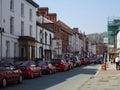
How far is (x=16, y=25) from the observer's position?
4906cm

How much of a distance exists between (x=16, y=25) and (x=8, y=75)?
26.9 metres

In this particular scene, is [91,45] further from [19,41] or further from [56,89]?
[56,89]

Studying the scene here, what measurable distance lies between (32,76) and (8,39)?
53.3 ft

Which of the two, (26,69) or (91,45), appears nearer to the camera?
(26,69)

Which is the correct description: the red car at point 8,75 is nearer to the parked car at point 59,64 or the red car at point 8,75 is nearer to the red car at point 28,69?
the red car at point 28,69

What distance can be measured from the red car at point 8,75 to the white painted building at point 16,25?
62.8ft

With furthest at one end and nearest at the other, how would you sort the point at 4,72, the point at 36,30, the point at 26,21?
the point at 36,30 < the point at 26,21 < the point at 4,72

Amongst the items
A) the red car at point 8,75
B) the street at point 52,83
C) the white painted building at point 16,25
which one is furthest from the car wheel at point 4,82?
the white painted building at point 16,25

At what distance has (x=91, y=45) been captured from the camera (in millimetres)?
187500

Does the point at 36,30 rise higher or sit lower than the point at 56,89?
higher

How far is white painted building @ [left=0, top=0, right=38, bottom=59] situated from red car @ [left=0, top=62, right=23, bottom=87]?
754 inches

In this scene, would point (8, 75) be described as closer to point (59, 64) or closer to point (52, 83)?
point (52, 83)

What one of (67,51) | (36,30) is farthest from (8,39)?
(67,51)

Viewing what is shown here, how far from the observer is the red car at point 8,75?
71.8 ft
